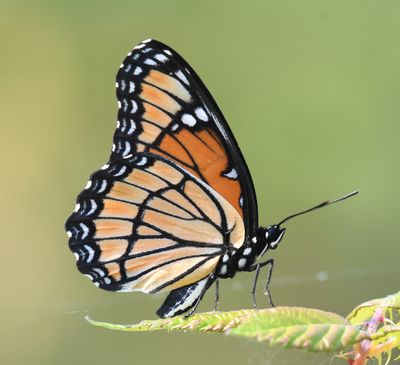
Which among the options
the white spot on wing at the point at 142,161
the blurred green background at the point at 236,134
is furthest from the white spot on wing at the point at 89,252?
the blurred green background at the point at 236,134

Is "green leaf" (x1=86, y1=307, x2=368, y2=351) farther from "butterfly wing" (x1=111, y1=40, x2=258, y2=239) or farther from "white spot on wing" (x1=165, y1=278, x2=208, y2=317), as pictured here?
"butterfly wing" (x1=111, y1=40, x2=258, y2=239)

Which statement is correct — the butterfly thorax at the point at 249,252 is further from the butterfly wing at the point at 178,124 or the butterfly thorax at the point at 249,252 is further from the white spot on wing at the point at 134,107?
the white spot on wing at the point at 134,107

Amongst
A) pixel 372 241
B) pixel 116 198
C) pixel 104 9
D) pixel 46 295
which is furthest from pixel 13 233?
pixel 116 198

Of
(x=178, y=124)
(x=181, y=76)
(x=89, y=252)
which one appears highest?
(x=181, y=76)

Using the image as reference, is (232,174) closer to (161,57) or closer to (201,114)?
(201,114)

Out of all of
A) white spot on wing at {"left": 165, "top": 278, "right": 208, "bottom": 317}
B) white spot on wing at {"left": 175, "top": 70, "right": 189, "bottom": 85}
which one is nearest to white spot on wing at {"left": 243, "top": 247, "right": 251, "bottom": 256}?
white spot on wing at {"left": 165, "top": 278, "right": 208, "bottom": 317}

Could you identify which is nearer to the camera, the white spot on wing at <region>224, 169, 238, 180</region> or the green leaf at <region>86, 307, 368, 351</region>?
the green leaf at <region>86, 307, 368, 351</region>

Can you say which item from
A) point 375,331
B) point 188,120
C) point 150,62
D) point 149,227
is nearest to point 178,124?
point 188,120

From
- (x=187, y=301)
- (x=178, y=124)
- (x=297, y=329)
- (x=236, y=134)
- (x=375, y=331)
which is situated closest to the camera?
(x=297, y=329)

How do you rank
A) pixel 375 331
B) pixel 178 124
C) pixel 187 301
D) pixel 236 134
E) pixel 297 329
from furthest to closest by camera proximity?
pixel 236 134 → pixel 178 124 → pixel 187 301 → pixel 375 331 → pixel 297 329
